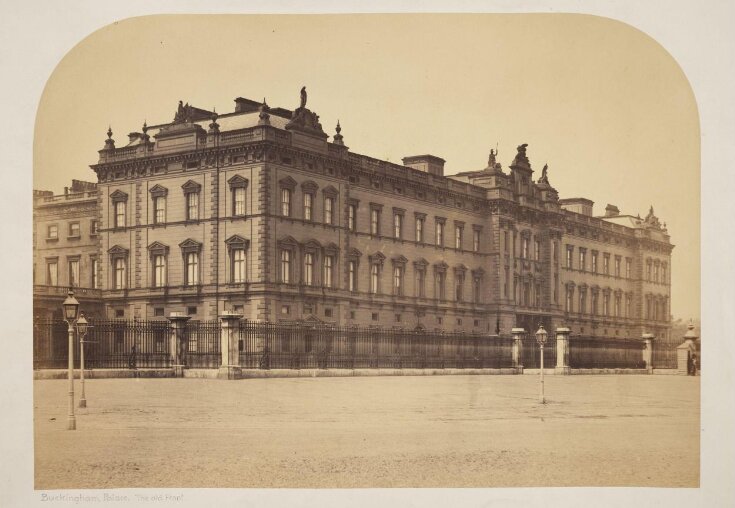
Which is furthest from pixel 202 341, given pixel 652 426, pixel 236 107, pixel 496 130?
pixel 652 426

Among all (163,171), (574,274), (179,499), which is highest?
(163,171)

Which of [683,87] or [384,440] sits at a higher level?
Answer: [683,87]

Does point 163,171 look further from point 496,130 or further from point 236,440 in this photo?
point 236,440

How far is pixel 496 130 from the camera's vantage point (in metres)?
19.6

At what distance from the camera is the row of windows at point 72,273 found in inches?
741

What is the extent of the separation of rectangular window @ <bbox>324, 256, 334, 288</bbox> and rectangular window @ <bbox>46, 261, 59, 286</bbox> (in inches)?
489

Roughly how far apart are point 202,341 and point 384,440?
35.0 ft

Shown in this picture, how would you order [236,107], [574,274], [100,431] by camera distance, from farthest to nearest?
[574,274]
[236,107]
[100,431]

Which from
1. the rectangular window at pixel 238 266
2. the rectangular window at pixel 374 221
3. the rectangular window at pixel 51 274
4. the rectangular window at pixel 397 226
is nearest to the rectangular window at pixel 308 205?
the rectangular window at pixel 238 266

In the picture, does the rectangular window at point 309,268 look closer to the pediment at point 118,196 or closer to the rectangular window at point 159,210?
the rectangular window at point 159,210

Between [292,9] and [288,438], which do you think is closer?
[288,438]

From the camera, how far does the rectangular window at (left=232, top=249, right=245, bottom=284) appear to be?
29.5 metres

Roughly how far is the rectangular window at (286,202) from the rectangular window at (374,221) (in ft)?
15.4

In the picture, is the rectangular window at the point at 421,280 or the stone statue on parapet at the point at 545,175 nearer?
the stone statue on parapet at the point at 545,175
